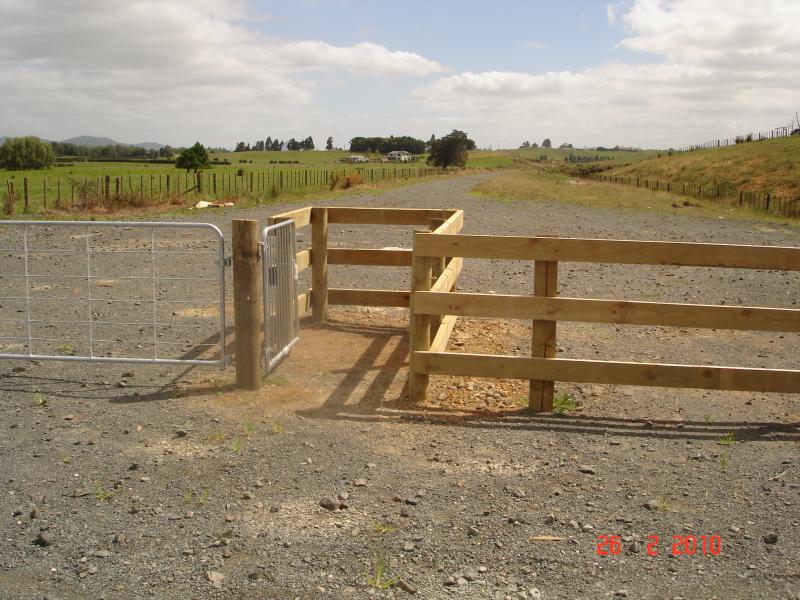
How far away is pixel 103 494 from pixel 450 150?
140m

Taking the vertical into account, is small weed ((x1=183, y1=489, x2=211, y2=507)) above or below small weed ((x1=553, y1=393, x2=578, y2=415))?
below

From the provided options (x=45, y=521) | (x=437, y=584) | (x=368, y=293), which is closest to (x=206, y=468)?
(x=45, y=521)

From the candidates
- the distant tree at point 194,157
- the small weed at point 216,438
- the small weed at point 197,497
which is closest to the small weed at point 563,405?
the small weed at point 216,438

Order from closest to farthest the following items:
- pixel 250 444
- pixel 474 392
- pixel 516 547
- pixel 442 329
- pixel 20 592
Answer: pixel 20 592 < pixel 516 547 < pixel 250 444 < pixel 474 392 < pixel 442 329

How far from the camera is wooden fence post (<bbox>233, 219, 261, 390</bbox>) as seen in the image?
6262 millimetres

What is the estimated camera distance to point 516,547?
3.88m

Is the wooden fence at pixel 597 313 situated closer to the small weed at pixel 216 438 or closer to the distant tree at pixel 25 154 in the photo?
the small weed at pixel 216 438

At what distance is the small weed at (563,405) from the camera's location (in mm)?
6285

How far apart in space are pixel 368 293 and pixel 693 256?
430 cm

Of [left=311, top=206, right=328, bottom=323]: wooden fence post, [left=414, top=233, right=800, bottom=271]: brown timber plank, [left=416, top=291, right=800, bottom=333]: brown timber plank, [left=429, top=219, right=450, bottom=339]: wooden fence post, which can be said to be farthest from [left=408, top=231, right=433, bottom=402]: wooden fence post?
[left=311, top=206, right=328, bottom=323]: wooden fence post

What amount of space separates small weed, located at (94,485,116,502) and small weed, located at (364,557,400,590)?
175cm

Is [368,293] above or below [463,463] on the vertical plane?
above

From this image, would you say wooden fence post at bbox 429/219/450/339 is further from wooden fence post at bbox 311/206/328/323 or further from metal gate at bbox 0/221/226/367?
metal gate at bbox 0/221/226/367

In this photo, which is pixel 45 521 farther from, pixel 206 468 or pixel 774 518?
pixel 774 518
